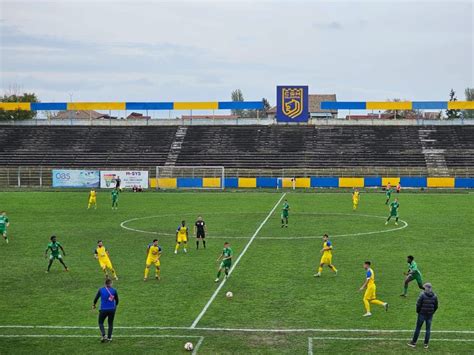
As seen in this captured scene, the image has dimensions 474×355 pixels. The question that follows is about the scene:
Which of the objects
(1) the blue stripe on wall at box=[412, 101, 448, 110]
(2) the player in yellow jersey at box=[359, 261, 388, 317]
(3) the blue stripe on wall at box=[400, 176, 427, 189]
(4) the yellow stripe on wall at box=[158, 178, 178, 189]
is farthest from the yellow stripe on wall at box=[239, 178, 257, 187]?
(2) the player in yellow jersey at box=[359, 261, 388, 317]

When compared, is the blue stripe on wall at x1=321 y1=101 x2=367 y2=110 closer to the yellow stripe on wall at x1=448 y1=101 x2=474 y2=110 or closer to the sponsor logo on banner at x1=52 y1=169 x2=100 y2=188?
the yellow stripe on wall at x1=448 y1=101 x2=474 y2=110

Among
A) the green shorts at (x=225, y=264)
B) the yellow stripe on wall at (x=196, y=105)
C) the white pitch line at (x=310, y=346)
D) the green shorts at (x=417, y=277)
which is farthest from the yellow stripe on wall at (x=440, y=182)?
the white pitch line at (x=310, y=346)

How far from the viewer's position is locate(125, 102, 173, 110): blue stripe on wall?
10644 centimetres

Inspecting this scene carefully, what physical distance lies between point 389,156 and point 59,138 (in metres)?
48.0

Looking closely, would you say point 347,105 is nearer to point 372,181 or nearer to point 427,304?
point 372,181

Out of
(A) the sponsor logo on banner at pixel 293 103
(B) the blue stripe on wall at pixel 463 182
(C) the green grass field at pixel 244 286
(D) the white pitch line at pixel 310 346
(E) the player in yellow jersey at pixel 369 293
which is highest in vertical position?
(A) the sponsor logo on banner at pixel 293 103

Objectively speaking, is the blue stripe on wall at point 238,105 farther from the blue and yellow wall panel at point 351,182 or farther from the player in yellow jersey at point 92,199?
the player in yellow jersey at point 92,199

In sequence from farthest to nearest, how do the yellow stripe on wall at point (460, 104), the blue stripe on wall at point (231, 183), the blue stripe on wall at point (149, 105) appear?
the blue stripe on wall at point (149, 105) < the yellow stripe on wall at point (460, 104) < the blue stripe on wall at point (231, 183)

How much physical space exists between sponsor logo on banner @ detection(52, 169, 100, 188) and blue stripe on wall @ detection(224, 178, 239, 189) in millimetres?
15413

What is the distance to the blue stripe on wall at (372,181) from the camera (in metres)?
78.6

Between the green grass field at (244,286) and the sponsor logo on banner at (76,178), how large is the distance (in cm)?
2971

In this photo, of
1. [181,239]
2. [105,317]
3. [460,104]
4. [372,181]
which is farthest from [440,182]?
[105,317]

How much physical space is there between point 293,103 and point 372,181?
22.2 m

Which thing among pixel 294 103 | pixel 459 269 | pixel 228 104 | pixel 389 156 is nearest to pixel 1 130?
pixel 228 104
